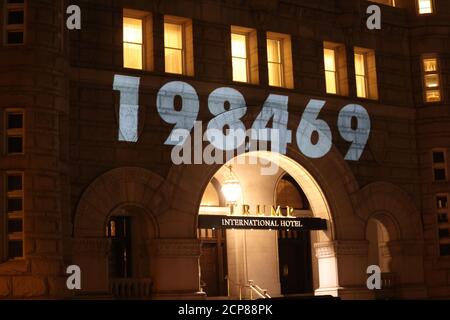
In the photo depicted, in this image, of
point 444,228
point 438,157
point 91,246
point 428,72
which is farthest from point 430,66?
point 91,246

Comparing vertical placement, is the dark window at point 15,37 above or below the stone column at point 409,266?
above

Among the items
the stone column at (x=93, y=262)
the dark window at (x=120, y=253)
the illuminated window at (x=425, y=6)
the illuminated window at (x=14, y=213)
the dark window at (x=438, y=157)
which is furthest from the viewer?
the illuminated window at (x=425, y=6)

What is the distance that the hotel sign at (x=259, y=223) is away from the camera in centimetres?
2908

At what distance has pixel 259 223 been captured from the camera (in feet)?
98.8

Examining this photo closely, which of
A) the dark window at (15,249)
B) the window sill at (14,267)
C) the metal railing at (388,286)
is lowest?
the metal railing at (388,286)

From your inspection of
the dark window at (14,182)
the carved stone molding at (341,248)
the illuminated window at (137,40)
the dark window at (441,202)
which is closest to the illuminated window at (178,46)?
the illuminated window at (137,40)

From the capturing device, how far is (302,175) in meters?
31.7

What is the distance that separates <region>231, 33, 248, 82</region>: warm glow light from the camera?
102 feet

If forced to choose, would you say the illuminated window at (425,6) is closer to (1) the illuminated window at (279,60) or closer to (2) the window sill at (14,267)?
(1) the illuminated window at (279,60)

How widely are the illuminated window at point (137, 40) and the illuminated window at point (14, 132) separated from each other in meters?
4.62

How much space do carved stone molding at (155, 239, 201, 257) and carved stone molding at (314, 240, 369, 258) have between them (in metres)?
5.65

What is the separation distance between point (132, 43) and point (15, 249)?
8.01 metres
